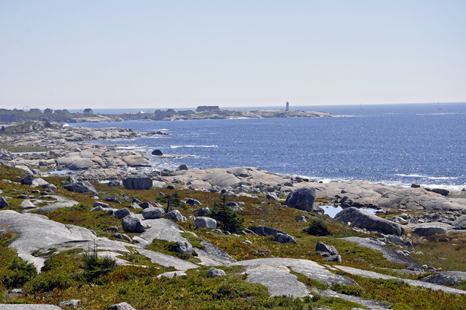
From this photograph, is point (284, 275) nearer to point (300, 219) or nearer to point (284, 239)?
point (284, 239)

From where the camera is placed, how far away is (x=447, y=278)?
21.1 m

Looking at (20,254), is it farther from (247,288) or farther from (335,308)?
(335,308)

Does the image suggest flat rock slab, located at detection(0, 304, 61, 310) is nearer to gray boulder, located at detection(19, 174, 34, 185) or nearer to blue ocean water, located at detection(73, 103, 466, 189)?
gray boulder, located at detection(19, 174, 34, 185)

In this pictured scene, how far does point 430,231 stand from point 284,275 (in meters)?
39.6

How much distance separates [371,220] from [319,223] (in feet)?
43.2

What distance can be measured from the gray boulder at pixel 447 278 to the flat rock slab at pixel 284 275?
7.52m

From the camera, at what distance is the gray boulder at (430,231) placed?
4716 centimetres

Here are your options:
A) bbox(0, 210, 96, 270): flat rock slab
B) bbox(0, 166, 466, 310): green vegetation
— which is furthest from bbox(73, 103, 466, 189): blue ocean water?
bbox(0, 210, 96, 270): flat rock slab

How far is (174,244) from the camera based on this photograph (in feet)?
77.9

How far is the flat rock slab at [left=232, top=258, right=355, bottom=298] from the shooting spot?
15.7 meters

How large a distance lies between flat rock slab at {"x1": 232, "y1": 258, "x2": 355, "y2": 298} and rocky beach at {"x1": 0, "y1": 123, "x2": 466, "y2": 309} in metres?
0.05

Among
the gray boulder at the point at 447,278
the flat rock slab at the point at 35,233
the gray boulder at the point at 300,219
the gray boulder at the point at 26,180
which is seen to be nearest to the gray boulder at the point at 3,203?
the flat rock slab at the point at 35,233

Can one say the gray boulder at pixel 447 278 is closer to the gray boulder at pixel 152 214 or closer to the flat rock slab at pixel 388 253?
the flat rock slab at pixel 388 253

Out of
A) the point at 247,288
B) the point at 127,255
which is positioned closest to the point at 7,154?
the point at 127,255
